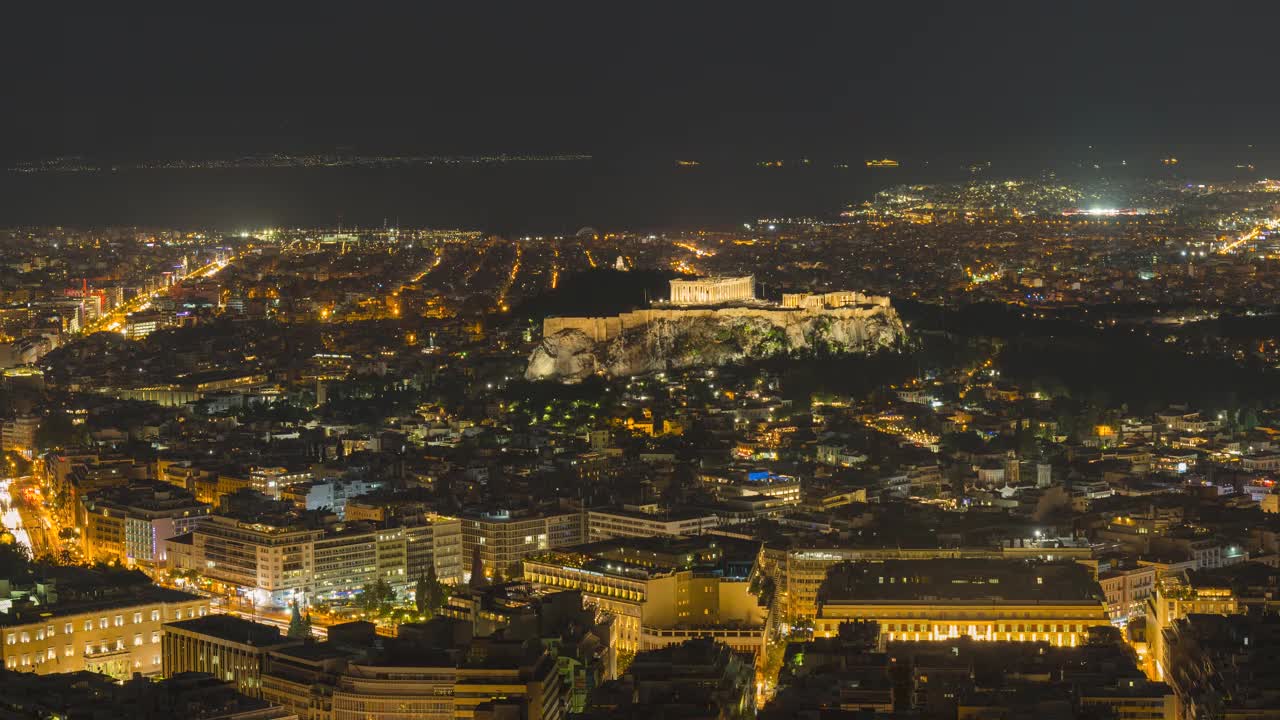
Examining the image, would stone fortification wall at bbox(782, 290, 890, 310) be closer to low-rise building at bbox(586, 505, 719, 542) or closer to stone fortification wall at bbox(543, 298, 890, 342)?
stone fortification wall at bbox(543, 298, 890, 342)

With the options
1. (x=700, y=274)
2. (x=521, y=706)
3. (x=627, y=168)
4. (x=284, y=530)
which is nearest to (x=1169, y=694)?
(x=521, y=706)

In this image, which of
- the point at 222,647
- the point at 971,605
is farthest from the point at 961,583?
the point at 222,647

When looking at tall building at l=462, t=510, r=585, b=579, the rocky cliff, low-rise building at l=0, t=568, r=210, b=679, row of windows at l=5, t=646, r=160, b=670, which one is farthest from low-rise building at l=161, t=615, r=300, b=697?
the rocky cliff

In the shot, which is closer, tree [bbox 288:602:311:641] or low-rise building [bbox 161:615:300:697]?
low-rise building [bbox 161:615:300:697]

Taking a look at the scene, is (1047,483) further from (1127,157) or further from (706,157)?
(706,157)

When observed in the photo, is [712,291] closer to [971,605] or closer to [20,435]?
[20,435]
